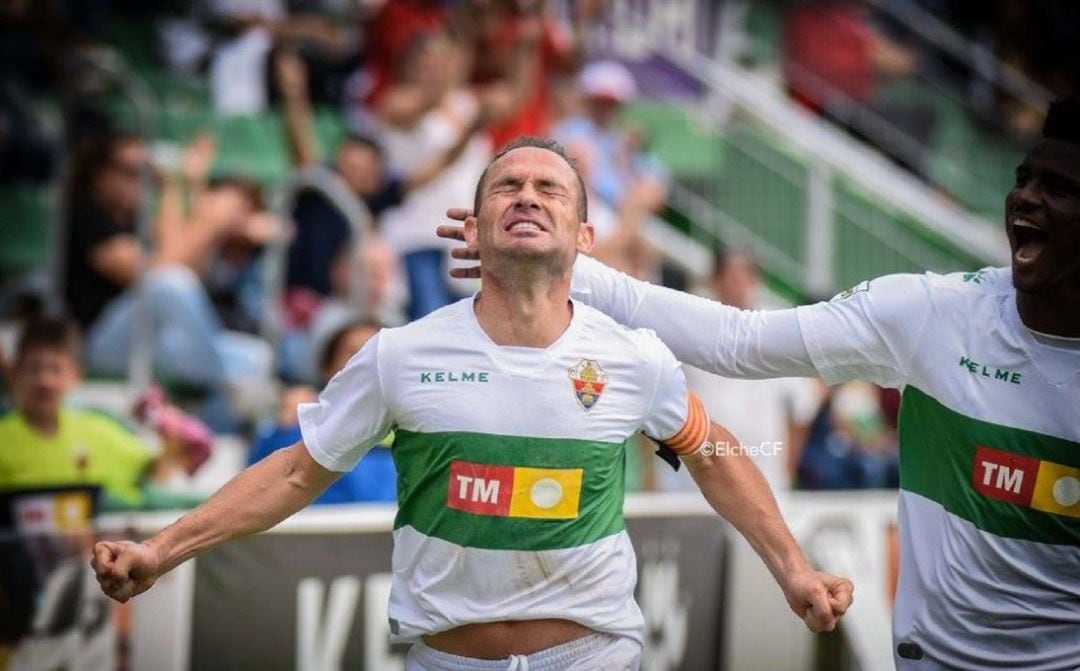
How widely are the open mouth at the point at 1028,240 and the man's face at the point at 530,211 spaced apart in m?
1.21

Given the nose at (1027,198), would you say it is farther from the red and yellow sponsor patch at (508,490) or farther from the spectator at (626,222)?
the spectator at (626,222)

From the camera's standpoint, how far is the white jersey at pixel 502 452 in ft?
15.0

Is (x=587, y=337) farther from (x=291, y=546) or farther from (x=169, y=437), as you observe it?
(x=169, y=437)

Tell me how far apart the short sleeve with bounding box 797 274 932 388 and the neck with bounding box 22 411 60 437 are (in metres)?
4.64

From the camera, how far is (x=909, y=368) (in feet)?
16.1

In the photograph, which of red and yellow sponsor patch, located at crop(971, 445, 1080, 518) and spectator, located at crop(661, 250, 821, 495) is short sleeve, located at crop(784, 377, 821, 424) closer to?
spectator, located at crop(661, 250, 821, 495)

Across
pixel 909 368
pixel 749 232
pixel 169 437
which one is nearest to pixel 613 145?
pixel 749 232

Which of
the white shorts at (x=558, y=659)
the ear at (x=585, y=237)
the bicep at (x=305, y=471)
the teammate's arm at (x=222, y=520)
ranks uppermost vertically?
the ear at (x=585, y=237)

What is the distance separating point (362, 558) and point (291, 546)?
1.09 ft

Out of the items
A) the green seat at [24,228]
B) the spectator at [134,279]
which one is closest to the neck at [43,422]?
the spectator at [134,279]

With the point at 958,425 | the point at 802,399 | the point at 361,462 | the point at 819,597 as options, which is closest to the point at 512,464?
the point at 819,597

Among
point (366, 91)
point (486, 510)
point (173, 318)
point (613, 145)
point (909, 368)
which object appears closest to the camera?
point (486, 510)

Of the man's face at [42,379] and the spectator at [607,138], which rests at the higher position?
the spectator at [607,138]

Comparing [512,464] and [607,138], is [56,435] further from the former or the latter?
[607,138]
